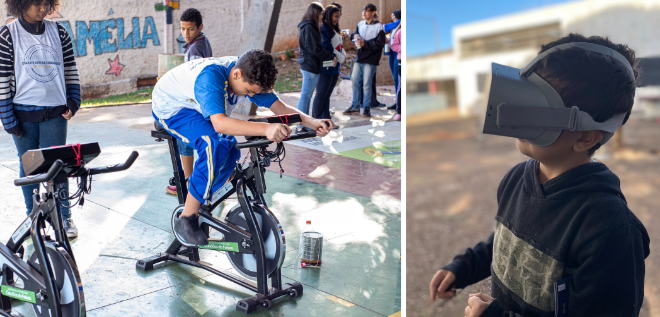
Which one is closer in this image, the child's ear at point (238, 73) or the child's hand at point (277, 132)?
the child's hand at point (277, 132)

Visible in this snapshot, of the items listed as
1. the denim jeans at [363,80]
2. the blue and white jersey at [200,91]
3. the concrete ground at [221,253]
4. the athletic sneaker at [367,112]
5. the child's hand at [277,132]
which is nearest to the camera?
the child's hand at [277,132]

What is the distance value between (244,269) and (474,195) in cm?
659

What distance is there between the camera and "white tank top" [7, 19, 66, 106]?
386 centimetres

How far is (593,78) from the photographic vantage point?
1.19 metres

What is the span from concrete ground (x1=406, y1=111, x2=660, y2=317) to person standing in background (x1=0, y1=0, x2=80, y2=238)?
2.52m

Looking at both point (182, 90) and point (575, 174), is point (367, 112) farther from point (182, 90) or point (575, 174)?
point (575, 174)

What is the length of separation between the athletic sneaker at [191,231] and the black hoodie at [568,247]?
7.77ft

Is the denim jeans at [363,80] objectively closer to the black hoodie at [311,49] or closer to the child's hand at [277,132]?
the black hoodie at [311,49]

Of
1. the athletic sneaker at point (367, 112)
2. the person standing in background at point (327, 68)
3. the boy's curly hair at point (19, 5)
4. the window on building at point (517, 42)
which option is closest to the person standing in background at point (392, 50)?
the athletic sneaker at point (367, 112)

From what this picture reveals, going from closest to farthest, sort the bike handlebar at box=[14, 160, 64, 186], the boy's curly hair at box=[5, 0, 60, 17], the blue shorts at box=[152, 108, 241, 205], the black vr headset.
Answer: the black vr headset
the bike handlebar at box=[14, 160, 64, 186]
the blue shorts at box=[152, 108, 241, 205]
the boy's curly hair at box=[5, 0, 60, 17]

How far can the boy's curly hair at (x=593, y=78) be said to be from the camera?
1182 mm

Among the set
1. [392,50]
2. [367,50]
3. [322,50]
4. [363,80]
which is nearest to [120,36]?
[363,80]

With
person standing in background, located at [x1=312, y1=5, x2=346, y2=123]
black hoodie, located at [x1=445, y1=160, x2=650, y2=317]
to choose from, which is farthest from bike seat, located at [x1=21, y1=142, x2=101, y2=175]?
person standing in background, located at [x1=312, y1=5, x2=346, y2=123]

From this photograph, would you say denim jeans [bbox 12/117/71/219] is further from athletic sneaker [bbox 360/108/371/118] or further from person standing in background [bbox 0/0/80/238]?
athletic sneaker [bbox 360/108/371/118]
